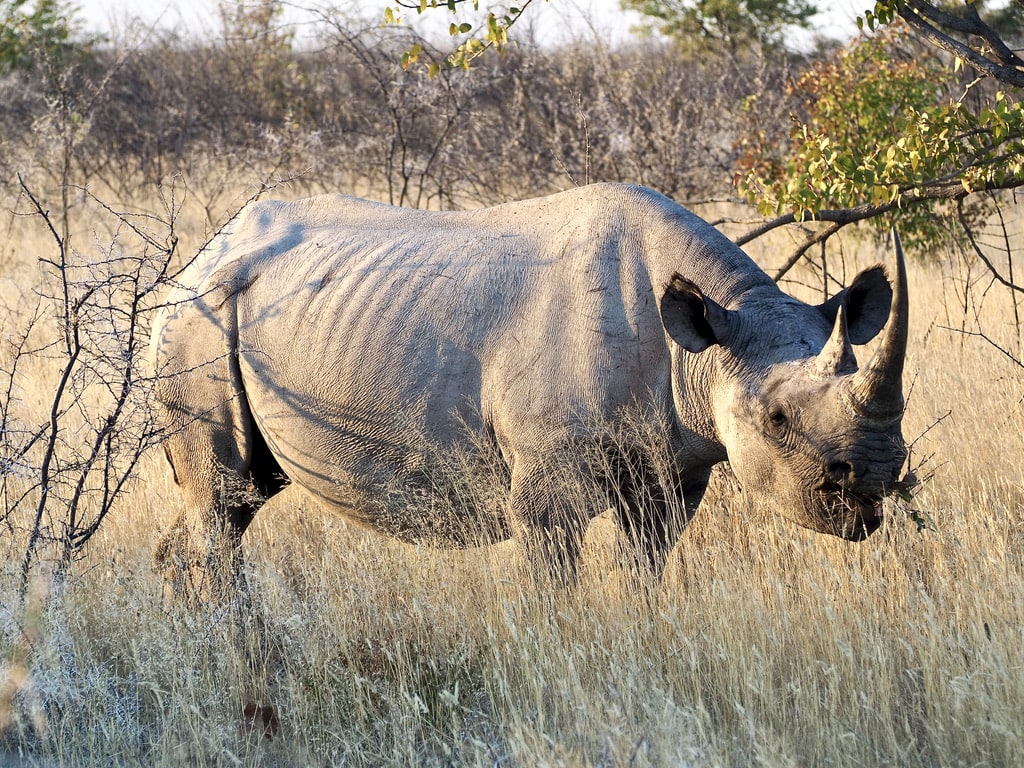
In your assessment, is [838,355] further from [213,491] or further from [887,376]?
[213,491]

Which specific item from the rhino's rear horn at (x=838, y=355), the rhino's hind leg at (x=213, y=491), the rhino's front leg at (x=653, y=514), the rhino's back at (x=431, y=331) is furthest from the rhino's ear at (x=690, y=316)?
the rhino's hind leg at (x=213, y=491)

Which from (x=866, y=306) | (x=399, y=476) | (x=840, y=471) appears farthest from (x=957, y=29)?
(x=399, y=476)

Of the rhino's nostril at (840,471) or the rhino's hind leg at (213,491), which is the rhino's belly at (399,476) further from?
the rhino's nostril at (840,471)

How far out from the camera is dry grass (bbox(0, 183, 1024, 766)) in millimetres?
3477

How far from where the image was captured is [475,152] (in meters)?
14.3

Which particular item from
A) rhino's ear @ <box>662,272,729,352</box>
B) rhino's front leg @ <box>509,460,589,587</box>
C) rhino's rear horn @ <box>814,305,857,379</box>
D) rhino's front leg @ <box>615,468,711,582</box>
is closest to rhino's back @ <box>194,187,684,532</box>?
rhino's front leg @ <box>509,460,589,587</box>

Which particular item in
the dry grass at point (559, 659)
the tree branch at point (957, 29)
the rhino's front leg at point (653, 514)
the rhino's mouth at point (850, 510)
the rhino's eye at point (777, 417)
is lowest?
the dry grass at point (559, 659)

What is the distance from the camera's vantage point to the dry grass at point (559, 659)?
11.4 ft

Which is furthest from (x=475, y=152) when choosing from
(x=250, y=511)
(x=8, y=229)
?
(x=250, y=511)

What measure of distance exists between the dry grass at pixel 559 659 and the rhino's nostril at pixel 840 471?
38cm

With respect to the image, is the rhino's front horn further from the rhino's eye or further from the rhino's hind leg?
the rhino's hind leg

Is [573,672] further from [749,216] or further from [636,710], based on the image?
[749,216]

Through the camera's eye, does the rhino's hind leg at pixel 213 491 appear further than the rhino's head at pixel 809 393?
Yes

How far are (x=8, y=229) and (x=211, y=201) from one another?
215 centimetres
